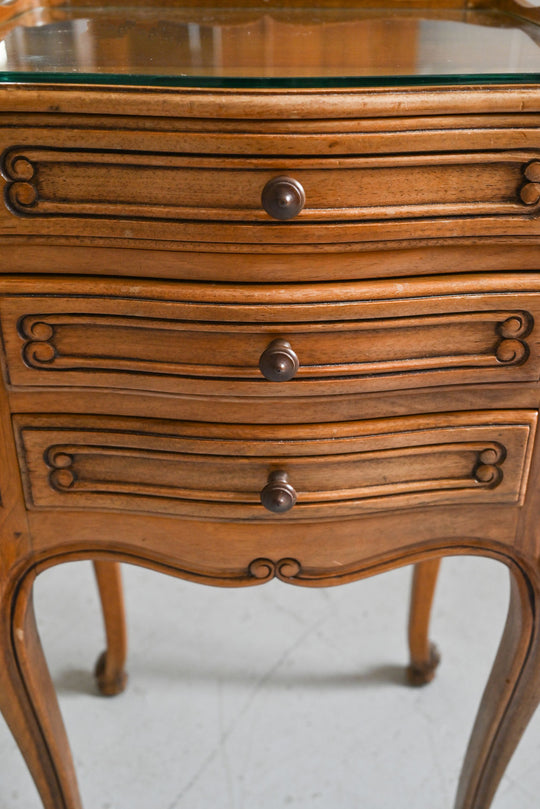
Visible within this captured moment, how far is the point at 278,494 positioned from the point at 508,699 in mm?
343

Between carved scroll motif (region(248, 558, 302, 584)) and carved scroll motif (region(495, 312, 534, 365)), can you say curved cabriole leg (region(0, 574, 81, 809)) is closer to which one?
carved scroll motif (region(248, 558, 302, 584))

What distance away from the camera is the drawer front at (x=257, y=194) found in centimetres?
62

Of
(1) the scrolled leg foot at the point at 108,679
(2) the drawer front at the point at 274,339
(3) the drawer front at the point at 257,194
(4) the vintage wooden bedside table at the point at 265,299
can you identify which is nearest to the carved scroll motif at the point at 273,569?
(4) the vintage wooden bedside table at the point at 265,299

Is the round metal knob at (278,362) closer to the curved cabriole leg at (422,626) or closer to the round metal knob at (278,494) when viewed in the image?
the round metal knob at (278,494)

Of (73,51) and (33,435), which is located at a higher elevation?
(73,51)

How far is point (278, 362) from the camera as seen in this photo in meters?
0.66

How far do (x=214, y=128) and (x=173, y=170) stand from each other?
A: 0.14ft

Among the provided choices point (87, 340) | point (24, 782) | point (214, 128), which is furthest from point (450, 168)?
point (24, 782)

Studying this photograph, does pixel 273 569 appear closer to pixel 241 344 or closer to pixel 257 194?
pixel 241 344

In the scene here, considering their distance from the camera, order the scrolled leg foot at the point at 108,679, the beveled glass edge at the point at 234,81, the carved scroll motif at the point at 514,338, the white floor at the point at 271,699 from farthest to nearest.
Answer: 1. the scrolled leg foot at the point at 108,679
2. the white floor at the point at 271,699
3. the carved scroll motif at the point at 514,338
4. the beveled glass edge at the point at 234,81

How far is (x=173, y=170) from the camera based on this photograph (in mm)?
617

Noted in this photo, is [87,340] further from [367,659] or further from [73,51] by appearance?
[367,659]

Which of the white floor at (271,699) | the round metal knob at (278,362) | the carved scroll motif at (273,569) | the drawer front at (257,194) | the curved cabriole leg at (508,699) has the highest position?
the drawer front at (257,194)

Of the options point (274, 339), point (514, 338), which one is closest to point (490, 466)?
point (514, 338)
